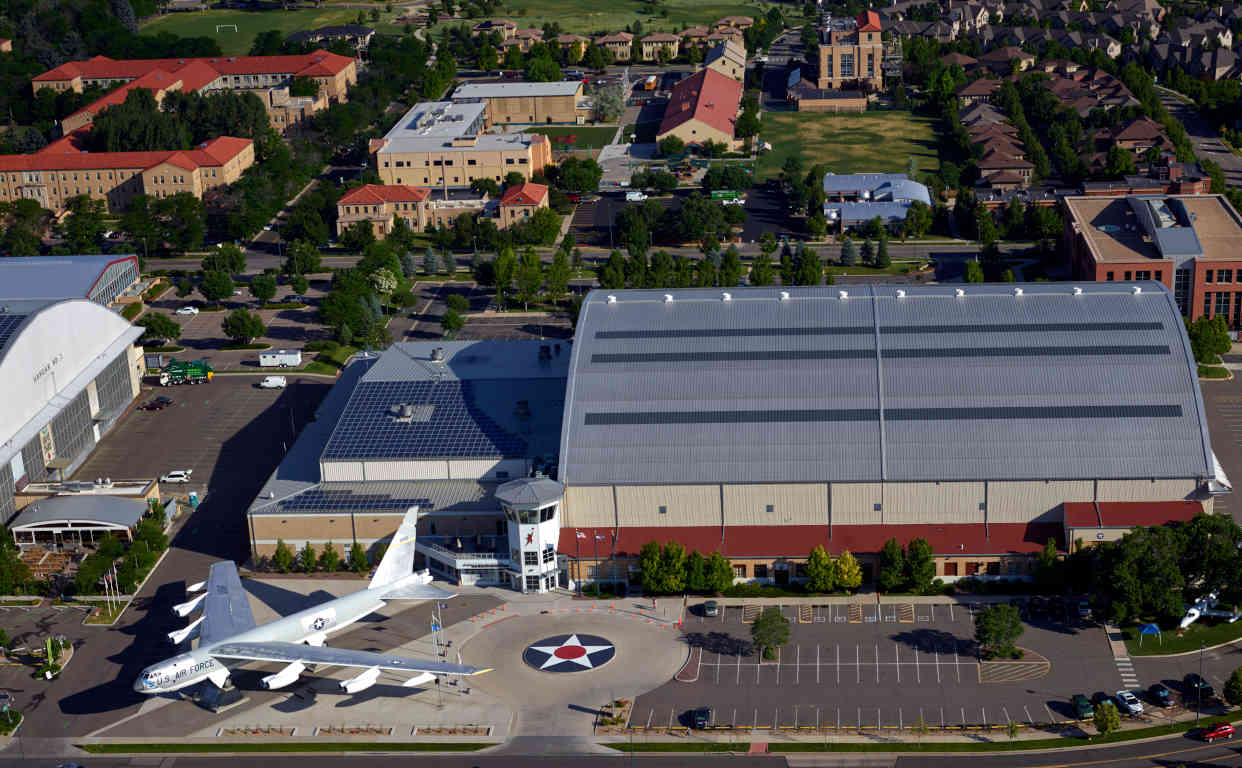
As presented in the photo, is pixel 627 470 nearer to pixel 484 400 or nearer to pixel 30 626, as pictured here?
pixel 484 400

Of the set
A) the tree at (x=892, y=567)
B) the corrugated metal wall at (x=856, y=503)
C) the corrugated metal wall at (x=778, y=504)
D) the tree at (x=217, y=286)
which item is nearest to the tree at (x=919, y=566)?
the tree at (x=892, y=567)

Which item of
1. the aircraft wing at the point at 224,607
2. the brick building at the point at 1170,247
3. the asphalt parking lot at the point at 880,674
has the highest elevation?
the brick building at the point at 1170,247

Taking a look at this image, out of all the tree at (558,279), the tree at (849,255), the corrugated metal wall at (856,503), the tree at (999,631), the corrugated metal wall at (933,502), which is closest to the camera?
the tree at (999,631)

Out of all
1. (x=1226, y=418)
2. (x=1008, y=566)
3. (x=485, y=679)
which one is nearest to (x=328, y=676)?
(x=485, y=679)

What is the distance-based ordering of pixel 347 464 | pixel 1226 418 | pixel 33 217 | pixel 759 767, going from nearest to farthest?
pixel 759 767
pixel 347 464
pixel 1226 418
pixel 33 217

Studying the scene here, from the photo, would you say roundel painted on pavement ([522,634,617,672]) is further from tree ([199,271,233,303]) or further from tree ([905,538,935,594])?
tree ([199,271,233,303])

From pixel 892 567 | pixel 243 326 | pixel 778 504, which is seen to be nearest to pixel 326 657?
pixel 778 504

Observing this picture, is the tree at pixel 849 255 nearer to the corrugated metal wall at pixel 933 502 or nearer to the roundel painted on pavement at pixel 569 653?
the corrugated metal wall at pixel 933 502
